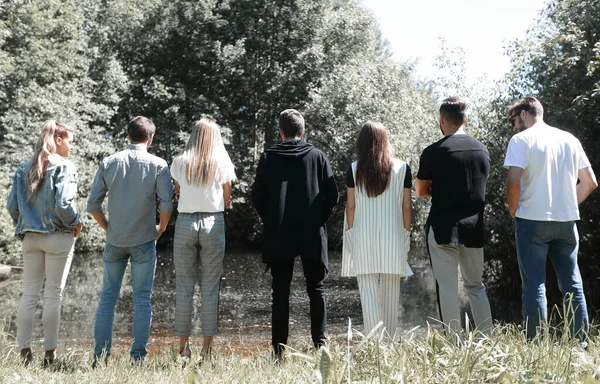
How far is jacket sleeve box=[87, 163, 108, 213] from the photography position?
581cm

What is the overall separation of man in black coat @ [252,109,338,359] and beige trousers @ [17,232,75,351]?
166 cm

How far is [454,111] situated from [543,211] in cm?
105

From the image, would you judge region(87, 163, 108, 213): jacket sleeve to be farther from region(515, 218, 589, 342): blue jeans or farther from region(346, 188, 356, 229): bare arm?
region(515, 218, 589, 342): blue jeans

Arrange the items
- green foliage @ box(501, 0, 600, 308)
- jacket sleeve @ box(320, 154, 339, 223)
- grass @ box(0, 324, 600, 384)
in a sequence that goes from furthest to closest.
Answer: green foliage @ box(501, 0, 600, 308), jacket sleeve @ box(320, 154, 339, 223), grass @ box(0, 324, 600, 384)

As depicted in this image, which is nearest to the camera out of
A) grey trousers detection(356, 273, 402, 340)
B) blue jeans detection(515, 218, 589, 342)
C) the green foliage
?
blue jeans detection(515, 218, 589, 342)

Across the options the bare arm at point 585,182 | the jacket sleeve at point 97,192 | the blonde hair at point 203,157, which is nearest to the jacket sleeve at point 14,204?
the jacket sleeve at point 97,192

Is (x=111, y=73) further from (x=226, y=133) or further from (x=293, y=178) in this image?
(x=293, y=178)

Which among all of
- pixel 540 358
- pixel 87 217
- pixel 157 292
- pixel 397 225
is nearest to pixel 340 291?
pixel 157 292

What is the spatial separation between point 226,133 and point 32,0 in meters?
9.66

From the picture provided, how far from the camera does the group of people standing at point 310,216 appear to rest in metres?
5.39

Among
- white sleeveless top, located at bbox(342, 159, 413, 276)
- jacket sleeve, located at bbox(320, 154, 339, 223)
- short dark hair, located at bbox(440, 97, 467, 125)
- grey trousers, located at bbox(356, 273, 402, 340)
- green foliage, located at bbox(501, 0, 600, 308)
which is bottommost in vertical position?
grey trousers, located at bbox(356, 273, 402, 340)

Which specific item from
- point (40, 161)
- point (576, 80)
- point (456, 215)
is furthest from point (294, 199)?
point (576, 80)

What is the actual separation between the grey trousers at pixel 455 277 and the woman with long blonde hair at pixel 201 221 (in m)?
1.81

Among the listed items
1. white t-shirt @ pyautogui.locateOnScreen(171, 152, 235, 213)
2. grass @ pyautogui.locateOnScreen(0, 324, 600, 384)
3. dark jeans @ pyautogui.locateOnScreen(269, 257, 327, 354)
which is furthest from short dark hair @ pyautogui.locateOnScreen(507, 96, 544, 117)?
white t-shirt @ pyautogui.locateOnScreen(171, 152, 235, 213)
